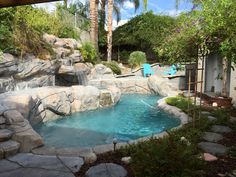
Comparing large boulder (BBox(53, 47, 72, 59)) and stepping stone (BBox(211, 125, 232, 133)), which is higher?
large boulder (BBox(53, 47, 72, 59))

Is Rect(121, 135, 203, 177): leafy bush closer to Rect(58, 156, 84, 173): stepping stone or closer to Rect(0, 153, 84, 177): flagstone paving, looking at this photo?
Rect(58, 156, 84, 173): stepping stone

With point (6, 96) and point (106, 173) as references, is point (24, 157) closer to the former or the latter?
point (106, 173)

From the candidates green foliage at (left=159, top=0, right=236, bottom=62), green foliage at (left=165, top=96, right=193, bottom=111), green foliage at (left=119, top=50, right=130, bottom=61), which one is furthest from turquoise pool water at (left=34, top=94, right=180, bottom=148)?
green foliage at (left=119, top=50, right=130, bottom=61)

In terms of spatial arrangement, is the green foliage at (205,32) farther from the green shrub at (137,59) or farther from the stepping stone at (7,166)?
the green shrub at (137,59)

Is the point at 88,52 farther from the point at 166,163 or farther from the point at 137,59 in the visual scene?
the point at 166,163

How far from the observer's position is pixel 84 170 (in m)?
3.90

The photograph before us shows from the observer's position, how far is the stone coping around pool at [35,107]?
15.3 ft

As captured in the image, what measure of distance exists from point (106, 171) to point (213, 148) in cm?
216

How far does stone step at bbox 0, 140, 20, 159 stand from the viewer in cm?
423

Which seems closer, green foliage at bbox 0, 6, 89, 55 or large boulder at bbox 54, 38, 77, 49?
green foliage at bbox 0, 6, 89, 55

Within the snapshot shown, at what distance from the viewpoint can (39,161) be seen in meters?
4.06

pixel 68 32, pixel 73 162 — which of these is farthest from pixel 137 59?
pixel 73 162

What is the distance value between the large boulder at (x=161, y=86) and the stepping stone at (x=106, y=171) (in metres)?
9.52

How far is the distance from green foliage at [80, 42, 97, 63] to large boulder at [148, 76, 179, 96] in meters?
3.94
